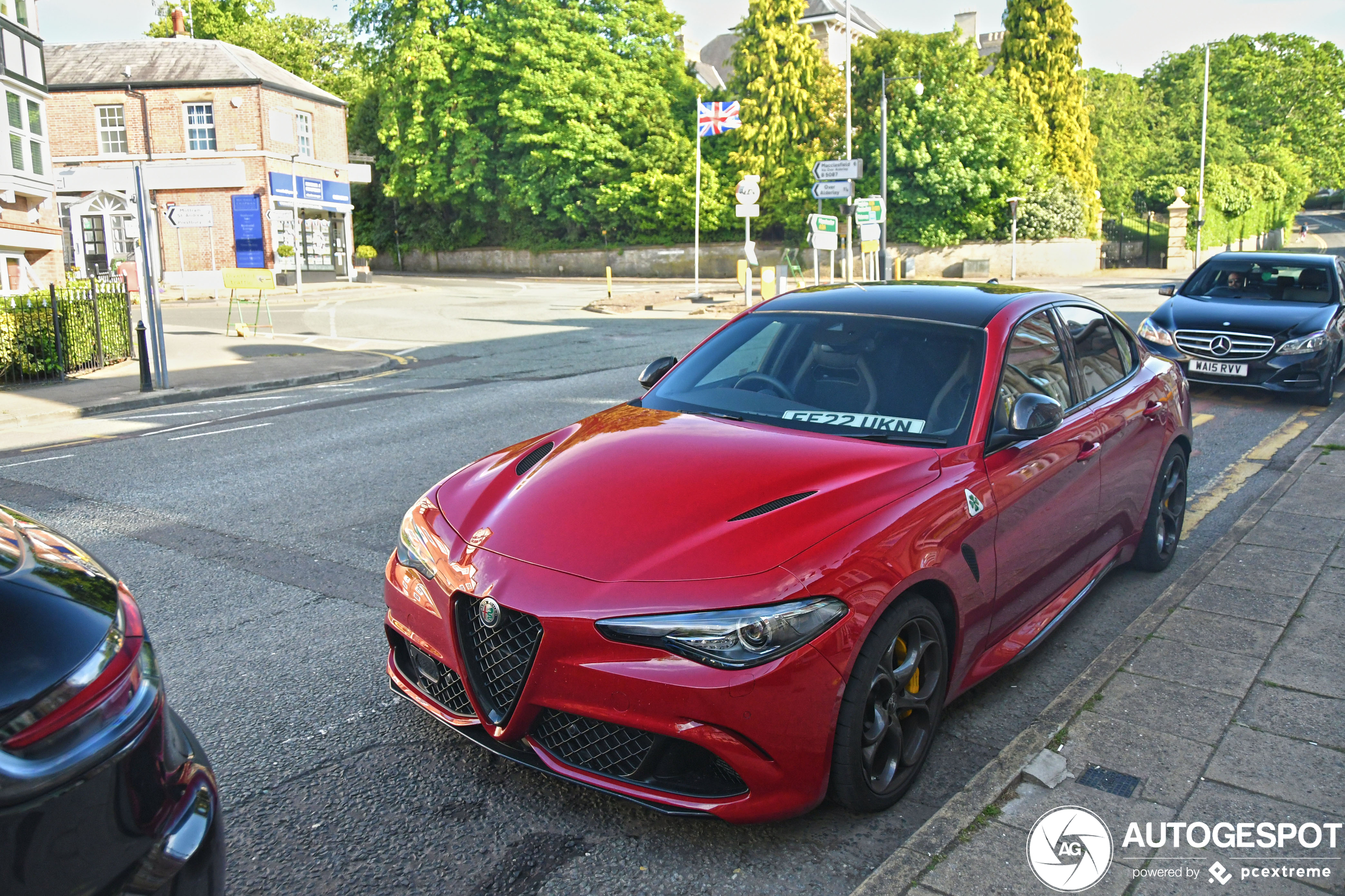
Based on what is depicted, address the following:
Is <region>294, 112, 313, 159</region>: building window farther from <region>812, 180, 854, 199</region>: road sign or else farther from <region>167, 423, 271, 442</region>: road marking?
<region>167, 423, 271, 442</region>: road marking

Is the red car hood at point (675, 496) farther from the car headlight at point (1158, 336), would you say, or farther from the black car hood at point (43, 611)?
the car headlight at point (1158, 336)

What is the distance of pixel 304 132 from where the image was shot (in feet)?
145

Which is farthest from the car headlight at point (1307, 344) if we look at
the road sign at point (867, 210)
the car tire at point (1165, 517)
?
the road sign at point (867, 210)

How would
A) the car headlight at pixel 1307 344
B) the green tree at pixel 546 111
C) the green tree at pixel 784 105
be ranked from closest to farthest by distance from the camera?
the car headlight at pixel 1307 344 → the green tree at pixel 784 105 → the green tree at pixel 546 111

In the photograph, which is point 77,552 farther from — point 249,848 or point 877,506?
point 877,506

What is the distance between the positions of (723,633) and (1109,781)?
142cm

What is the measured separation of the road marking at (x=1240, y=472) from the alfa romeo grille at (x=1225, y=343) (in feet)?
2.79

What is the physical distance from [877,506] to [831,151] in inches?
1833

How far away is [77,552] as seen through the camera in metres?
2.32

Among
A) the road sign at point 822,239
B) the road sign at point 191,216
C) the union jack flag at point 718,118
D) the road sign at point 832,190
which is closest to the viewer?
the road sign at point 191,216

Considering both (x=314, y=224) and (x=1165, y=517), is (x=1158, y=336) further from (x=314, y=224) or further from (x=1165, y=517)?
(x=314, y=224)

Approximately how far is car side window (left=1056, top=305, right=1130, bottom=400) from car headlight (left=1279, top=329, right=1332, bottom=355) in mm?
6843

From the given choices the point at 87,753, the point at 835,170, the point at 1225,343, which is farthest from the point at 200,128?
the point at 87,753

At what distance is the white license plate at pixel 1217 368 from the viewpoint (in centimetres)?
1131
